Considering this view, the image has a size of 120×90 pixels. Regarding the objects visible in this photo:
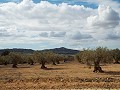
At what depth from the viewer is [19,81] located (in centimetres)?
3750

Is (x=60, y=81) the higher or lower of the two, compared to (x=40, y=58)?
lower

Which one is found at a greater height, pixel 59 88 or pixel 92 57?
pixel 92 57

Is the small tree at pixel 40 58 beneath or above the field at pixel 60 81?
above

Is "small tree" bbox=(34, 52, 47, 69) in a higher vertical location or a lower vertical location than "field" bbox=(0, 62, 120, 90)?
higher

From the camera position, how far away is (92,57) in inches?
2188

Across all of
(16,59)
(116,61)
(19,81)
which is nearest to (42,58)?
(16,59)

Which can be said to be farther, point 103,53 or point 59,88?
point 103,53

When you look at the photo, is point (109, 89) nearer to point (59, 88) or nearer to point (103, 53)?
point (59, 88)

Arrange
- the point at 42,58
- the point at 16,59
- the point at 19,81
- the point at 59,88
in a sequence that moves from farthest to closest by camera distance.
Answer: the point at 16,59
the point at 42,58
the point at 19,81
the point at 59,88

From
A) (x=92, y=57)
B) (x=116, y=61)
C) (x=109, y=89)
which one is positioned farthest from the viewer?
(x=116, y=61)

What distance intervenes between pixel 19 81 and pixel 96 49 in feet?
75.6

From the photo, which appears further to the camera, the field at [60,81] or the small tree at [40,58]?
the small tree at [40,58]

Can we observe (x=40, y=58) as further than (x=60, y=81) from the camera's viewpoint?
Yes

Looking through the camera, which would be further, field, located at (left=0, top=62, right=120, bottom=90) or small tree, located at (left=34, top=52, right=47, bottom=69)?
small tree, located at (left=34, top=52, right=47, bottom=69)
